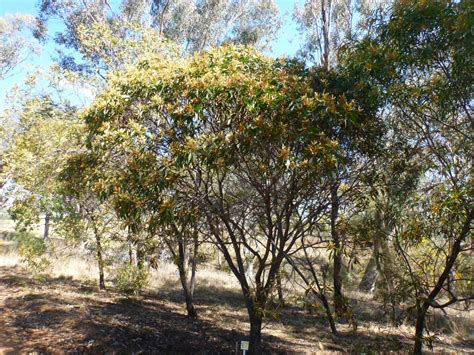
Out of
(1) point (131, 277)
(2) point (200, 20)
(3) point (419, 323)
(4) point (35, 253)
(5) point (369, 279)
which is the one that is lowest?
(3) point (419, 323)

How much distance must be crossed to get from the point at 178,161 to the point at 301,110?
160 centimetres

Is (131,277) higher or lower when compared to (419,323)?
Result: higher

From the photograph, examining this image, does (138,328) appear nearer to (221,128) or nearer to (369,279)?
(221,128)

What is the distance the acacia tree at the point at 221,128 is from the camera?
18.2 ft

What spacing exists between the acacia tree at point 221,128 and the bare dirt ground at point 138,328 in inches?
96.3

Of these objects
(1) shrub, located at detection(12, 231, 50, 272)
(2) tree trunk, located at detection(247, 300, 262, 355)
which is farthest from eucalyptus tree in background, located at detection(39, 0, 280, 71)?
(2) tree trunk, located at detection(247, 300, 262, 355)

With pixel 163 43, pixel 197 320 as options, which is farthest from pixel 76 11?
pixel 197 320

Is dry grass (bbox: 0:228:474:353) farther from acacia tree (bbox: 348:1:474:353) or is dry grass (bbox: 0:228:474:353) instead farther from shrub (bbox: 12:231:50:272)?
acacia tree (bbox: 348:1:474:353)

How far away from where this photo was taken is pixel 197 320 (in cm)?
1067

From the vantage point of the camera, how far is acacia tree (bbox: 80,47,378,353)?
5555 mm

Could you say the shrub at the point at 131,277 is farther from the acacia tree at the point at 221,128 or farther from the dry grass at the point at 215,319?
the acacia tree at the point at 221,128

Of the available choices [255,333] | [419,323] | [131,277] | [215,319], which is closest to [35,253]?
[131,277]

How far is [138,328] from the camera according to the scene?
8977 mm

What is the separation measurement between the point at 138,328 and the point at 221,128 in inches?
188
